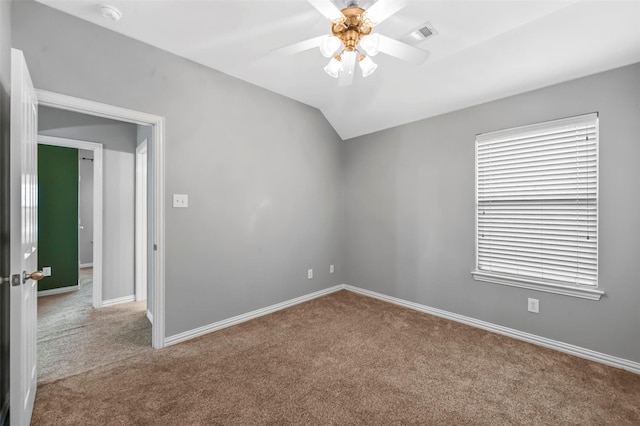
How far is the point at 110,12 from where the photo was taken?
1.98 m

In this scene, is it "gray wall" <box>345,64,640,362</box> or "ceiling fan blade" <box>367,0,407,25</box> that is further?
"gray wall" <box>345,64,640,362</box>

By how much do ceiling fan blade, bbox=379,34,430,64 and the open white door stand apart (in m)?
1.95

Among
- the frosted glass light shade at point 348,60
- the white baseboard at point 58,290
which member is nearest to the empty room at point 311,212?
the frosted glass light shade at point 348,60

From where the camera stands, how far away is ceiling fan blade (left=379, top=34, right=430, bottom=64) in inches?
64.4

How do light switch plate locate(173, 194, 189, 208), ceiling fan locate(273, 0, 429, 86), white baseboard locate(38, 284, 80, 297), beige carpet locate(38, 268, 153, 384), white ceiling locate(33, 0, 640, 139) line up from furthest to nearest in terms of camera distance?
white baseboard locate(38, 284, 80, 297), light switch plate locate(173, 194, 189, 208), beige carpet locate(38, 268, 153, 384), white ceiling locate(33, 0, 640, 139), ceiling fan locate(273, 0, 429, 86)

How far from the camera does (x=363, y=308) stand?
348 centimetres

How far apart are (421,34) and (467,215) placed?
184 cm

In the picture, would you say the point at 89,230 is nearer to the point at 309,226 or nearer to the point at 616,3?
the point at 309,226

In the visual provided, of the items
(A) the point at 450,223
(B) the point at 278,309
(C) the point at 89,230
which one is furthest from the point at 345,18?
(C) the point at 89,230

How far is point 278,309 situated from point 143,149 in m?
2.67

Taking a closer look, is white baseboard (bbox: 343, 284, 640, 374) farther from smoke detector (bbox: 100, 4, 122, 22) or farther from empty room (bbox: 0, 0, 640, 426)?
smoke detector (bbox: 100, 4, 122, 22)

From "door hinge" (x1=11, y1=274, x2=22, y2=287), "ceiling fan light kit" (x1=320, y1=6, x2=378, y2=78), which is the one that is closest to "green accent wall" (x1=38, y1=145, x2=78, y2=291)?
"door hinge" (x1=11, y1=274, x2=22, y2=287)

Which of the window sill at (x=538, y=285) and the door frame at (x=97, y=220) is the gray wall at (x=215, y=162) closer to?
the door frame at (x=97, y=220)

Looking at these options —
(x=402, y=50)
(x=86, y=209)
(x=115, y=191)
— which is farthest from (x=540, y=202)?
(x=86, y=209)
